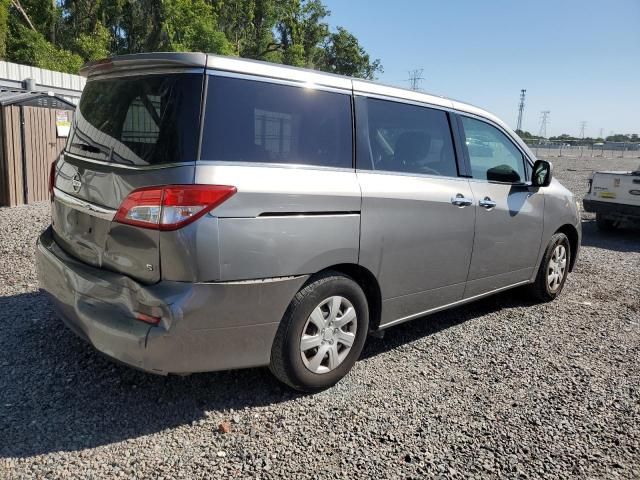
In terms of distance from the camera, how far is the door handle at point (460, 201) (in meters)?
3.96

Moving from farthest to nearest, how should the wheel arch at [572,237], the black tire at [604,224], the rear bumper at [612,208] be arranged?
the black tire at [604,224] → the rear bumper at [612,208] → the wheel arch at [572,237]

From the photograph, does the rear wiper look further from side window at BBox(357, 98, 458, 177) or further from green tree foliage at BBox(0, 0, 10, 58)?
green tree foliage at BBox(0, 0, 10, 58)

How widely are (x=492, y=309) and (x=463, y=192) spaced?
1662mm

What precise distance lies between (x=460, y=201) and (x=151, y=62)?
7.83 feet

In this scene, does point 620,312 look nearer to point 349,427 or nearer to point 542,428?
point 542,428

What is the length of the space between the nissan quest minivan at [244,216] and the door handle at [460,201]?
0.01 meters

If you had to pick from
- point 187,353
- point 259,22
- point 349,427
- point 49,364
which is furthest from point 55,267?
point 259,22

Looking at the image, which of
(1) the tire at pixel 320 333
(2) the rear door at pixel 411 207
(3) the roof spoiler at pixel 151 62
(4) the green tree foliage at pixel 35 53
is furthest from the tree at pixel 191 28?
(1) the tire at pixel 320 333

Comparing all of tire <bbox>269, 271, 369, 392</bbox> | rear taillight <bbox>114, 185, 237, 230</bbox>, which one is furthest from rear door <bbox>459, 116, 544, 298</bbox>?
rear taillight <bbox>114, 185, 237, 230</bbox>

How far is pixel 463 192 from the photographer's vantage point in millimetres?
4066

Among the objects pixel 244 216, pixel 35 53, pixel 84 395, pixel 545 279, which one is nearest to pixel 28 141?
pixel 84 395

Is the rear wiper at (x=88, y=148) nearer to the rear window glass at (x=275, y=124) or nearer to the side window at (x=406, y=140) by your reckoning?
the rear window glass at (x=275, y=124)

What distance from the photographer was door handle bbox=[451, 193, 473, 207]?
3965 mm

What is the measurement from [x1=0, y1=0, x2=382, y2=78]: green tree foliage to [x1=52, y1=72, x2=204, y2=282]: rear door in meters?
27.8
